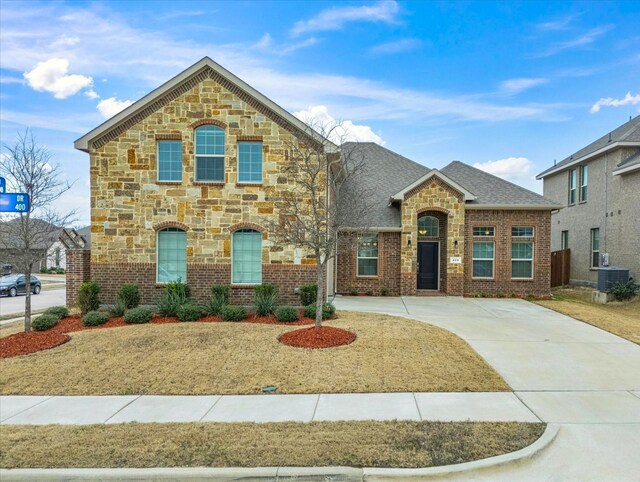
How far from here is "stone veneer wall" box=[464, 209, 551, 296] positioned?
58.5ft

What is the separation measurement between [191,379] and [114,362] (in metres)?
2.07

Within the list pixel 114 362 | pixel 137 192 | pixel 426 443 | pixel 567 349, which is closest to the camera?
A: pixel 426 443

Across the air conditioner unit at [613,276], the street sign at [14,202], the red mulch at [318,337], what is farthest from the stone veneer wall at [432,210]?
the street sign at [14,202]

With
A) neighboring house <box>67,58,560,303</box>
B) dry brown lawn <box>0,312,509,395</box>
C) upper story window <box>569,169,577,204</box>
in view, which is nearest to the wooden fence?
upper story window <box>569,169,577,204</box>

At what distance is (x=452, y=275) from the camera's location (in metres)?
17.7

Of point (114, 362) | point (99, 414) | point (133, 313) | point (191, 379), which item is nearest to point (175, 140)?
point (133, 313)

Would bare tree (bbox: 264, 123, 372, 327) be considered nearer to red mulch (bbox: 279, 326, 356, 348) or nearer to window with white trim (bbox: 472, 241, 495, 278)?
red mulch (bbox: 279, 326, 356, 348)

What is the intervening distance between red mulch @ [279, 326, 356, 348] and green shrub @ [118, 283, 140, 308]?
6251 mm

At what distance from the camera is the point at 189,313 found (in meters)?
12.4

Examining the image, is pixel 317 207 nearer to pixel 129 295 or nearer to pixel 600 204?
pixel 129 295

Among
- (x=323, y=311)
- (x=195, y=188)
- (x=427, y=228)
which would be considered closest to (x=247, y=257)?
(x=195, y=188)

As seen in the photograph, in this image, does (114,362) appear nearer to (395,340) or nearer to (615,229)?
(395,340)

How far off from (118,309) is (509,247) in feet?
49.2

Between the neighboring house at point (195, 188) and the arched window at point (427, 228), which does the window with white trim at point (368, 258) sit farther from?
the neighboring house at point (195, 188)
